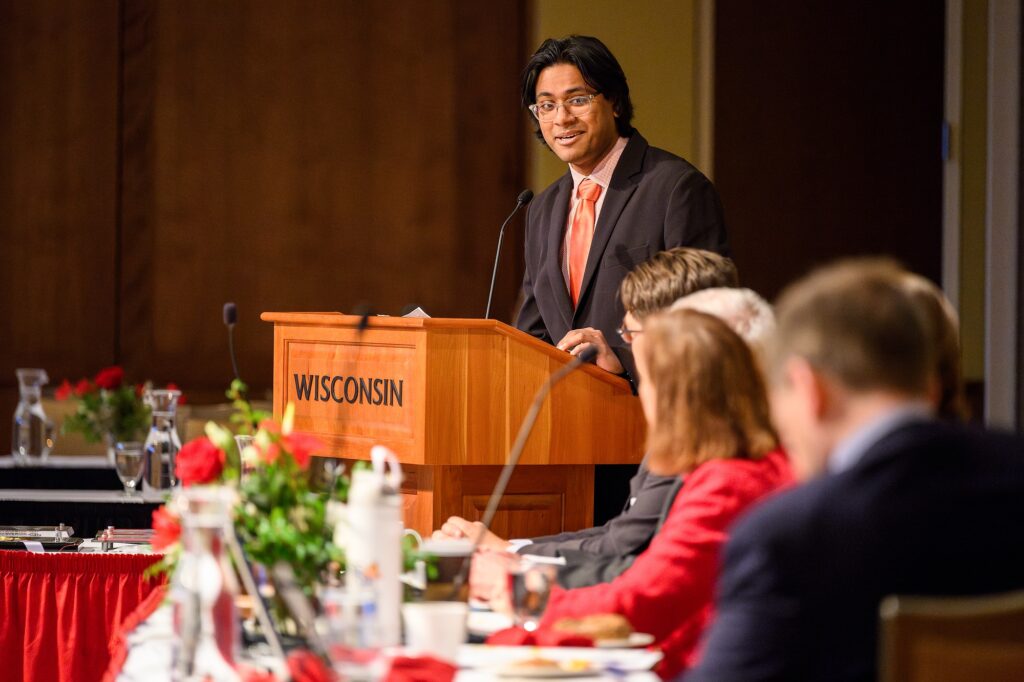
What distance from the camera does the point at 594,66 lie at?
3.61 metres

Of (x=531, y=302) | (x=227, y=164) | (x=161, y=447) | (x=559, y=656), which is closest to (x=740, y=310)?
(x=559, y=656)

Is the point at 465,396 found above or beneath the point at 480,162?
beneath

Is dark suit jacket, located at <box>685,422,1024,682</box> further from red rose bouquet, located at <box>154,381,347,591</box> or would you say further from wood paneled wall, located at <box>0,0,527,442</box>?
wood paneled wall, located at <box>0,0,527,442</box>

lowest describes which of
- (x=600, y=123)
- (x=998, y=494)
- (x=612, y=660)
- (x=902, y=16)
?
(x=612, y=660)

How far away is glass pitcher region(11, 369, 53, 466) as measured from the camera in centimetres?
455

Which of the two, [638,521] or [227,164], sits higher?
[227,164]

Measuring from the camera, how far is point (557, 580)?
7.44 ft

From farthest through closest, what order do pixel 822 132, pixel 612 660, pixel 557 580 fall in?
pixel 822 132 → pixel 557 580 → pixel 612 660

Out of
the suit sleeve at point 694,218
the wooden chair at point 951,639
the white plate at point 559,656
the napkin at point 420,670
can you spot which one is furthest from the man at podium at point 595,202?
the wooden chair at point 951,639

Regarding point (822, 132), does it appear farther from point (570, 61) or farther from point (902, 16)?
point (570, 61)

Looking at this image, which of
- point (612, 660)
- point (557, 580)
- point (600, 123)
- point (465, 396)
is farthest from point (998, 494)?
point (600, 123)

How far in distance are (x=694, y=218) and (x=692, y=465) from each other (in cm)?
155

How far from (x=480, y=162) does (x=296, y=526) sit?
5.12 meters

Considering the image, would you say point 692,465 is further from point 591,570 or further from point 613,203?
point 613,203
